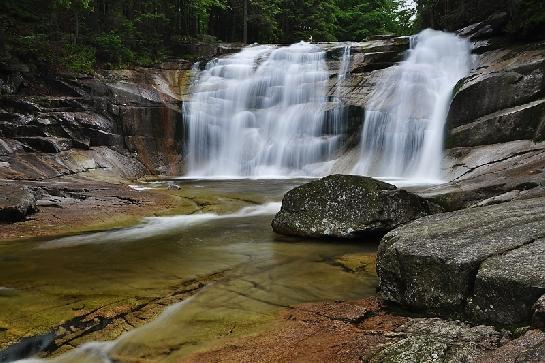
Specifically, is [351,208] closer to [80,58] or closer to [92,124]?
[92,124]

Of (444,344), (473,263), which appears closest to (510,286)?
(473,263)

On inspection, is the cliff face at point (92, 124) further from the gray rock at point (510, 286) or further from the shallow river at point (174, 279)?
the gray rock at point (510, 286)

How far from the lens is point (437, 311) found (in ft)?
12.6

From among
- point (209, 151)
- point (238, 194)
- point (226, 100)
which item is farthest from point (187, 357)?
point (226, 100)

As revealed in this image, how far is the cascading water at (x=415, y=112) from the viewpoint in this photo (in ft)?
52.9

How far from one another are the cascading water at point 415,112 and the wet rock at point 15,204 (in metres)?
11.1

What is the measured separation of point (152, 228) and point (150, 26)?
22.3 metres

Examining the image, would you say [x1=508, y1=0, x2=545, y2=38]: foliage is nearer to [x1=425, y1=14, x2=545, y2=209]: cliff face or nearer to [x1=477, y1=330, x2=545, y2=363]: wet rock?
[x1=425, y1=14, x2=545, y2=209]: cliff face

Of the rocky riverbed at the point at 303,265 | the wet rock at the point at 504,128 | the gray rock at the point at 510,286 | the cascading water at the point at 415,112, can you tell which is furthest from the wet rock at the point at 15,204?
the wet rock at the point at 504,128

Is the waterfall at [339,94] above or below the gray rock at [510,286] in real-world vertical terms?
above

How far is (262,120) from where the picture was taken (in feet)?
69.7

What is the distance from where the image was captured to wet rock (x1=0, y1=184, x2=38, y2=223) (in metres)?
8.68

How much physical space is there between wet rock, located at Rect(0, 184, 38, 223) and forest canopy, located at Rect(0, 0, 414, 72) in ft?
40.8

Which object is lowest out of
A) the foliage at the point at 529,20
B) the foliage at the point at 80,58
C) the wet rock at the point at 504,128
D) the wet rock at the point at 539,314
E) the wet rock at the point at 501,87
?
the wet rock at the point at 539,314
